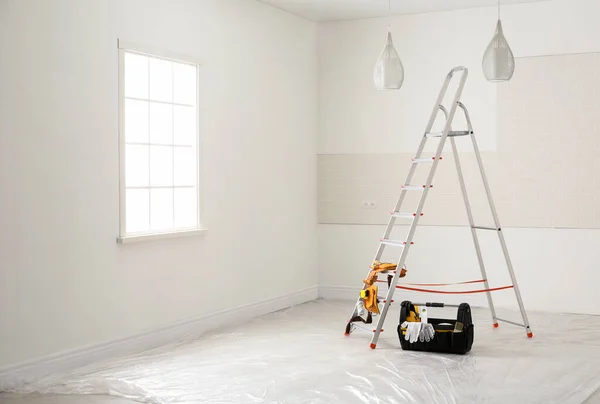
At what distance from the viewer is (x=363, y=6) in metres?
6.91

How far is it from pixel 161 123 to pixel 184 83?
1.39ft

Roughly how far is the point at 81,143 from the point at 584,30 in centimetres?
438

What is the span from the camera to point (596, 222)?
659 centimetres

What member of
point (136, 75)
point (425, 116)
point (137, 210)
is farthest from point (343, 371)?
point (425, 116)

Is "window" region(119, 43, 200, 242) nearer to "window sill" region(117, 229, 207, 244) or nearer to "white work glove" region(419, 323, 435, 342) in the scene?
"window sill" region(117, 229, 207, 244)

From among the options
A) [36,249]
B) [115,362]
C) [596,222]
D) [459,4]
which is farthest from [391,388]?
[459,4]

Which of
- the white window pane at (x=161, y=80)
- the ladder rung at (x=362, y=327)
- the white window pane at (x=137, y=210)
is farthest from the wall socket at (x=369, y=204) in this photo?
the white window pane at (x=137, y=210)

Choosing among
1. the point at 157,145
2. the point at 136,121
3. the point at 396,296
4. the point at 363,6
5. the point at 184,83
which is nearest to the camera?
the point at 136,121

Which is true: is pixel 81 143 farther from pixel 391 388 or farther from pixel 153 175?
pixel 391 388

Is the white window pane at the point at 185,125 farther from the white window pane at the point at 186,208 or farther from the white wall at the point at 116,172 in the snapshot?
the white window pane at the point at 186,208

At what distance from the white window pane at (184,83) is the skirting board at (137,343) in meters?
Answer: 1.68

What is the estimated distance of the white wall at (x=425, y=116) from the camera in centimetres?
667

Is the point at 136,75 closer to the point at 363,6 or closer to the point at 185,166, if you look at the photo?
the point at 185,166

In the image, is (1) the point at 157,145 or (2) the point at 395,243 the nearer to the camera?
(2) the point at 395,243
